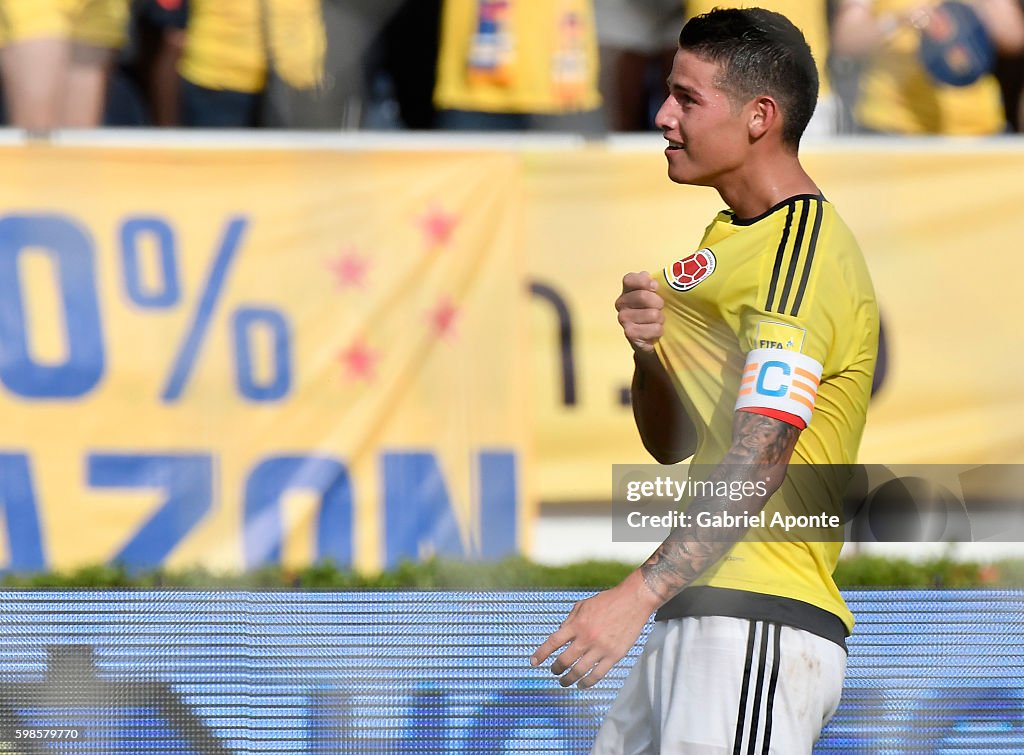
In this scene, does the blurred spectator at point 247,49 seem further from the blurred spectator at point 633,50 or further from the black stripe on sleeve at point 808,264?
the black stripe on sleeve at point 808,264

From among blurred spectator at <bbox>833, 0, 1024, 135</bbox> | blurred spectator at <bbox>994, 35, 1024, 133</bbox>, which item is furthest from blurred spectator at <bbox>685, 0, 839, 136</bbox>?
blurred spectator at <bbox>994, 35, 1024, 133</bbox>

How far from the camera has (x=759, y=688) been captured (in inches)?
84.2

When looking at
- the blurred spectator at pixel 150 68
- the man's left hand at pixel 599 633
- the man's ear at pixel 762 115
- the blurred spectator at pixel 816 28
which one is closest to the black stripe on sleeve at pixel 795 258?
the man's ear at pixel 762 115

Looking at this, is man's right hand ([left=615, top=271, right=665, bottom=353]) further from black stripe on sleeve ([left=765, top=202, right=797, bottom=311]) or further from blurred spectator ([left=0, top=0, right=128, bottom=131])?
blurred spectator ([left=0, top=0, right=128, bottom=131])

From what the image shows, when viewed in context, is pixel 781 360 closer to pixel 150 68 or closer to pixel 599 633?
pixel 599 633

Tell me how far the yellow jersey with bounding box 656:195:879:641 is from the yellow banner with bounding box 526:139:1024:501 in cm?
250

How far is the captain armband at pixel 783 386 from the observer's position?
206 centimetres

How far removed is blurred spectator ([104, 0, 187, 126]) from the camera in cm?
476

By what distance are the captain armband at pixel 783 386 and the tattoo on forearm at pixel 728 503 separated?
1cm

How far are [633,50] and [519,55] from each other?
354mm

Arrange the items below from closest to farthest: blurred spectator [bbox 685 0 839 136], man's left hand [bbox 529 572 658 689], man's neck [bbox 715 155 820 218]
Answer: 1. man's left hand [bbox 529 572 658 689]
2. man's neck [bbox 715 155 820 218]
3. blurred spectator [bbox 685 0 839 136]

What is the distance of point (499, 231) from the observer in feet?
15.8

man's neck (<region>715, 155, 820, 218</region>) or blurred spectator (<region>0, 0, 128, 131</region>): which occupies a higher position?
blurred spectator (<region>0, 0, 128, 131</region>)

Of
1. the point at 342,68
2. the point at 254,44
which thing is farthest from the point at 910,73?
the point at 254,44
